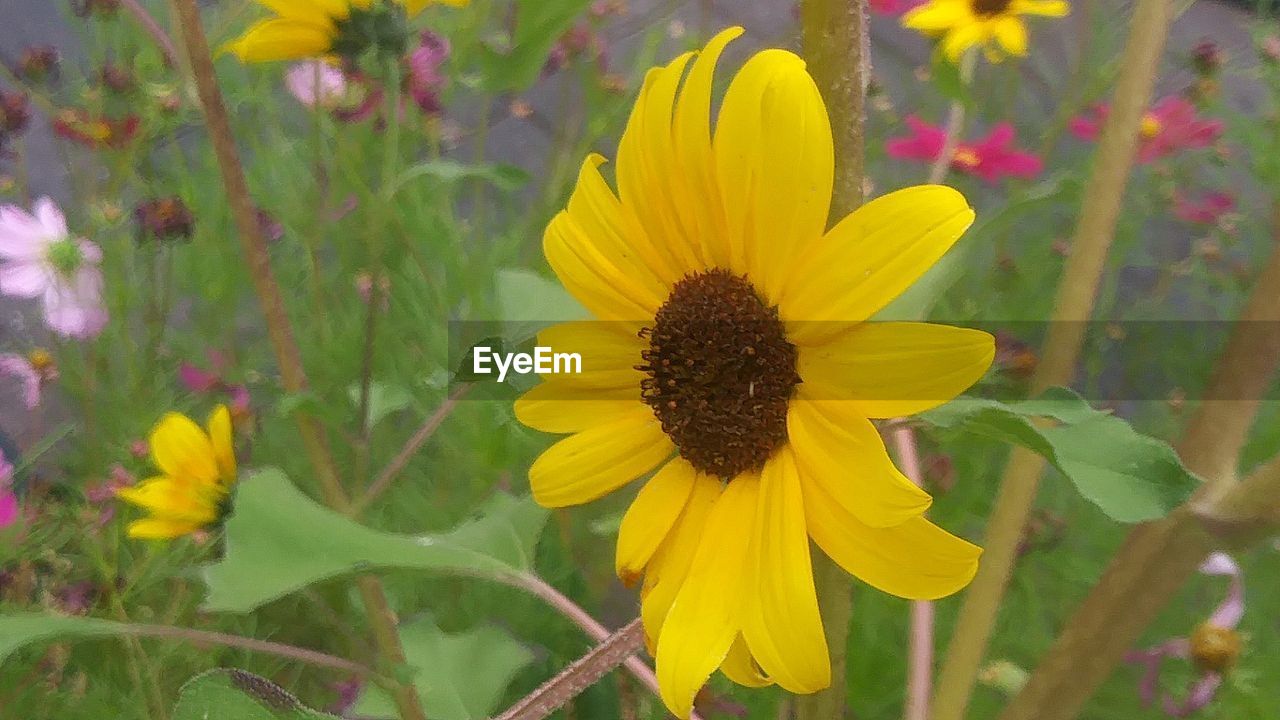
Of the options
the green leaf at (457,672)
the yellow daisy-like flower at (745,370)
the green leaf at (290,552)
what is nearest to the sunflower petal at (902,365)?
the yellow daisy-like flower at (745,370)

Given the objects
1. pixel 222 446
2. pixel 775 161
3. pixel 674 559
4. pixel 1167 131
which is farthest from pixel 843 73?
pixel 1167 131

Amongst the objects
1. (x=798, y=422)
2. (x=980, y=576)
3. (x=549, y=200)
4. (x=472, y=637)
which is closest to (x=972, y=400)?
(x=798, y=422)

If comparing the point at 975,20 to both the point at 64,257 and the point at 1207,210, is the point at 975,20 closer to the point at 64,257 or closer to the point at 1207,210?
the point at 1207,210

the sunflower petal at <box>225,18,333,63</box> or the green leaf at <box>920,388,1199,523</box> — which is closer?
the green leaf at <box>920,388,1199,523</box>

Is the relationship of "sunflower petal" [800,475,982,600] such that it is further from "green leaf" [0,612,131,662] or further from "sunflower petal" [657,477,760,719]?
"green leaf" [0,612,131,662]

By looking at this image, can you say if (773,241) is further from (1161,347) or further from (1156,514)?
(1161,347)

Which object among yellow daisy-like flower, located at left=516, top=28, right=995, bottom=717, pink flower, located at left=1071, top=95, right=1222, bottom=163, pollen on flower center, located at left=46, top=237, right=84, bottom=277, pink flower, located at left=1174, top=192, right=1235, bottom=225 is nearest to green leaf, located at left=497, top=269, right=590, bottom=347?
yellow daisy-like flower, located at left=516, top=28, right=995, bottom=717
